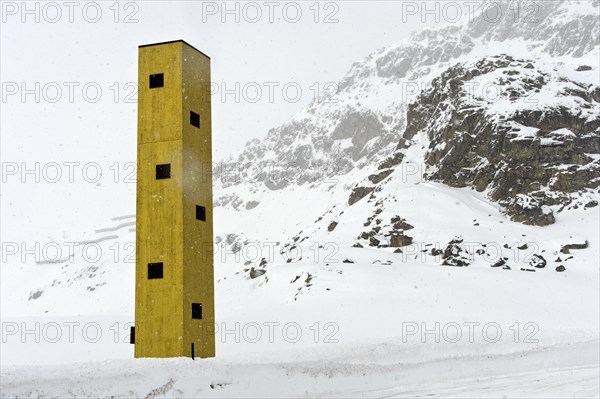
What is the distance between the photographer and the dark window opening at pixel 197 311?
1911 centimetres

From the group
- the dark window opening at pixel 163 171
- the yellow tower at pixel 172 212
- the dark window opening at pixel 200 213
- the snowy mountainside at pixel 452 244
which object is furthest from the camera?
the snowy mountainside at pixel 452 244

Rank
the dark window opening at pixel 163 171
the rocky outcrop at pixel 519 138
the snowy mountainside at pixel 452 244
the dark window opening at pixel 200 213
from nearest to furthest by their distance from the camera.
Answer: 1. the dark window opening at pixel 163 171
2. the dark window opening at pixel 200 213
3. the snowy mountainside at pixel 452 244
4. the rocky outcrop at pixel 519 138

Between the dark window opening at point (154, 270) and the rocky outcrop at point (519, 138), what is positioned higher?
the rocky outcrop at point (519, 138)

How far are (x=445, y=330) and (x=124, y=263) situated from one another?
494ft

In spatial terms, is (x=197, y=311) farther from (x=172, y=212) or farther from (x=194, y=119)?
(x=194, y=119)

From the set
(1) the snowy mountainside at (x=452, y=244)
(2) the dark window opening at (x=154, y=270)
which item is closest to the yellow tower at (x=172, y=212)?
(2) the dark window opening at (x=154, y=270)

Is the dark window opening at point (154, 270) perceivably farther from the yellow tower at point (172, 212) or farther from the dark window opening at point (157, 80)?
the dark window opening at point (157, 80)

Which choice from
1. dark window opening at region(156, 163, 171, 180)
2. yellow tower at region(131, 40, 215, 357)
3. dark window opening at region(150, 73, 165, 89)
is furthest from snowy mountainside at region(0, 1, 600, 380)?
dark window opening at region(150, 73, 165, 89)

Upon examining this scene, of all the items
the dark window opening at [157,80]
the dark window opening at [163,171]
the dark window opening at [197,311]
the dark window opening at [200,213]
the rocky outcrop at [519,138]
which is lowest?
the dark window opening at [197,311]

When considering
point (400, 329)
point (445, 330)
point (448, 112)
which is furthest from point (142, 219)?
point (448, 112)

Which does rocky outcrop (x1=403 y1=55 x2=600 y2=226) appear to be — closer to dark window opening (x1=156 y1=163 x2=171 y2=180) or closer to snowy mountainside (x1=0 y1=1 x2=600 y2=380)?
snowy mountainside (x1=0 y1=1 x2=600 y2=380)

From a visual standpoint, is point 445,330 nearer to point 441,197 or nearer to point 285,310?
point 285,310

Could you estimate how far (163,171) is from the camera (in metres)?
19.1

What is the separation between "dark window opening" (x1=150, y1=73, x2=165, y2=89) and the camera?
19.8 metres
